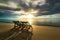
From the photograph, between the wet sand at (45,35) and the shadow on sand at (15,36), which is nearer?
the shadow on sand at (15,36)

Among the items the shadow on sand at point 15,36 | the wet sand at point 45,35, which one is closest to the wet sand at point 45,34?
the wet sand at point 45,35

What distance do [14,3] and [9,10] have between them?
34 cm

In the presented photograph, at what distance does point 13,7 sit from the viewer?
468cm

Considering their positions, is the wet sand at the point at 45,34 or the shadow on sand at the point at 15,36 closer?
the shadow on sand at the point at 15,36

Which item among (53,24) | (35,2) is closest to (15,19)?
(35,2)

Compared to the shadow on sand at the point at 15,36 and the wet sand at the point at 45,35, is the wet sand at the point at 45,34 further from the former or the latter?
the shadow on sand at the point at 15,36

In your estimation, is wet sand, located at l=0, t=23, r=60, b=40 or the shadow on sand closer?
the shadow on sand

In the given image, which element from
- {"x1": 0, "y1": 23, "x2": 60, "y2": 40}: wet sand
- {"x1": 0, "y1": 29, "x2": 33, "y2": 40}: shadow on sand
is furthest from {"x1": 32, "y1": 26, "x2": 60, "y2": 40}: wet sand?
{"x1": 0, "y1": 29, "x2": 33, "y2": 40}: shadow on sand

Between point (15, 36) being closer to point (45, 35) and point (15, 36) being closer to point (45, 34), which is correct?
point (45, 35)

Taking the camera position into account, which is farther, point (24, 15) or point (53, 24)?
point (53, 24)

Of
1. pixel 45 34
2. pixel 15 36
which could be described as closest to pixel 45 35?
pixel 45 34

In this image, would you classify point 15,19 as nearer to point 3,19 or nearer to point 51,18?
point 3,19

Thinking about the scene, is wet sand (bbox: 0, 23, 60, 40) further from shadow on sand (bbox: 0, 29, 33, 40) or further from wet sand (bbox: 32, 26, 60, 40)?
shadow on sand (bbox: 0, 29, 33, 40)

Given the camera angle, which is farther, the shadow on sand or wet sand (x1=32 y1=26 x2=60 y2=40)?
wet sand (x1=32 y1=26 x2=60 y2=40)
